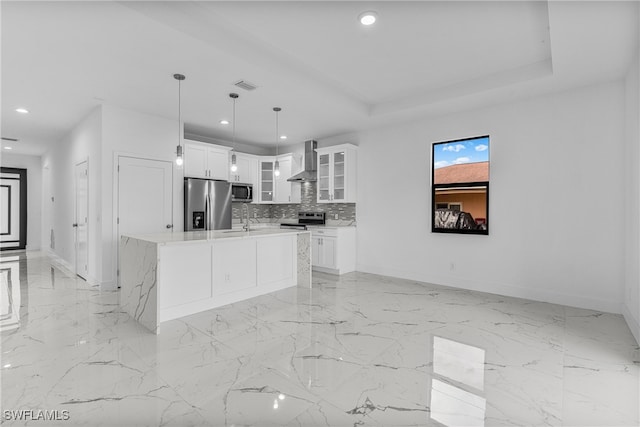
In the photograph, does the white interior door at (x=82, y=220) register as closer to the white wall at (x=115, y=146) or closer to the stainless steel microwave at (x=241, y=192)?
the white wall at (x=115, y=146)

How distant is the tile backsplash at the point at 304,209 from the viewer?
6.25m

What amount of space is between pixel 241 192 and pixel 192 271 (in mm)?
3307

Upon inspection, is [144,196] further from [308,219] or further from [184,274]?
[308,219]

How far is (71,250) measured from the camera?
5891 mm

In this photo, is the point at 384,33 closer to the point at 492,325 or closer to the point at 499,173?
the point at 499,173

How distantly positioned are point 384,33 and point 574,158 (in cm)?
288

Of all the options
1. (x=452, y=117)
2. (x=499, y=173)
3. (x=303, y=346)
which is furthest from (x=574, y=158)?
(x=303, y=346)

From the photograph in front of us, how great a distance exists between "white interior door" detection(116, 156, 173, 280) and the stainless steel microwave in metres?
1.51

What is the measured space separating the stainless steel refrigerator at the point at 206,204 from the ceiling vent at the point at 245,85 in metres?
2.17

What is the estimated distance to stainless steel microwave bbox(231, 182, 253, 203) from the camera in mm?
6520

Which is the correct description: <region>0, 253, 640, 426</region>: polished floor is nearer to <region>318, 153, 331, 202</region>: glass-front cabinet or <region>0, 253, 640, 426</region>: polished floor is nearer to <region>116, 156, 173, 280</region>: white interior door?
<region>116, 156, 173, 280</region>: white interior door

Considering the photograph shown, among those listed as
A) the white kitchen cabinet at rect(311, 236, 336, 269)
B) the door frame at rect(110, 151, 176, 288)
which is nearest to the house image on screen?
the white kitchen cabinet at rect(311, 236, 336, 269)

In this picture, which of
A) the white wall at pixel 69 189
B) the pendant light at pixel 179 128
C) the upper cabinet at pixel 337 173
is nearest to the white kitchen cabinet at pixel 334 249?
the upper cabinet at pixel 337 173

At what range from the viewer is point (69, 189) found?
19.7 ft
